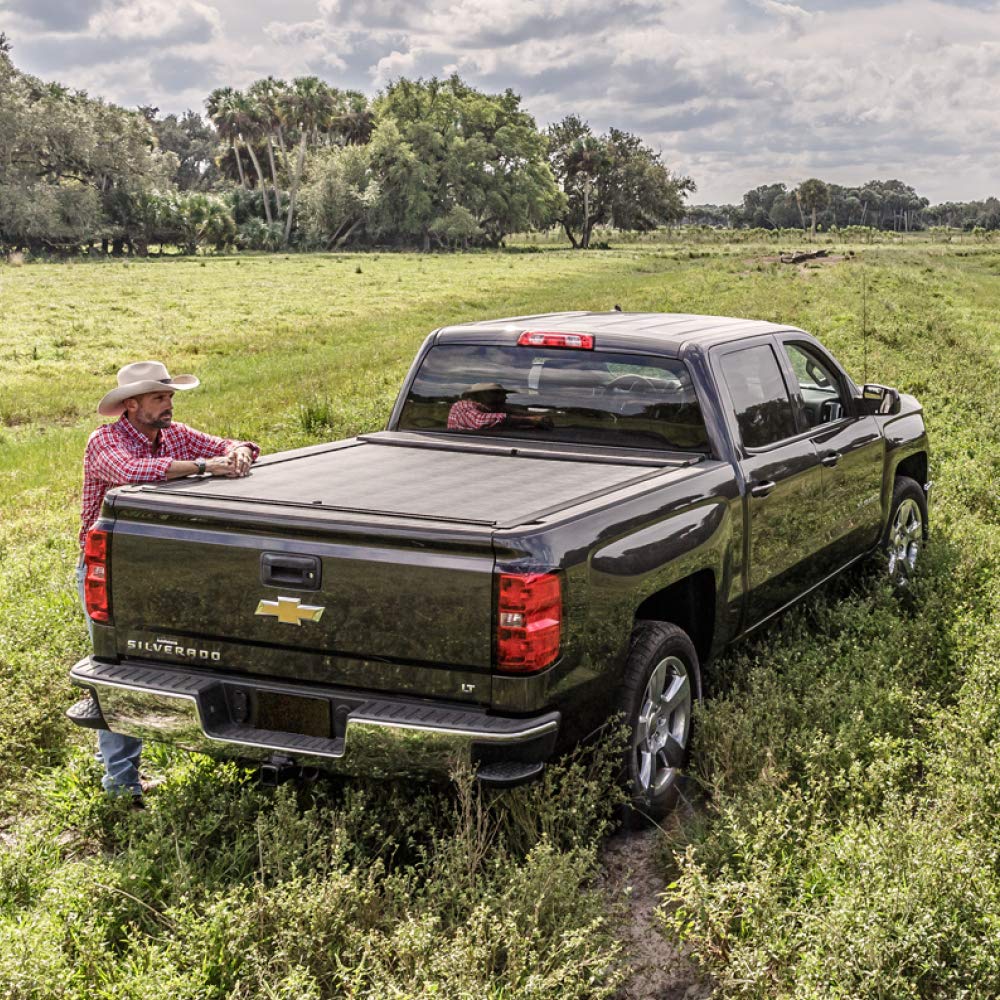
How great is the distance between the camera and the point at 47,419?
1739cm

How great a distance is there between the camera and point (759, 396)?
6062mm

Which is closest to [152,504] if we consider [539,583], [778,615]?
[539,583]

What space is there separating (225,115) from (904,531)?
4197 inches

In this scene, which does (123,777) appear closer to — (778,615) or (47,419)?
(778,615)

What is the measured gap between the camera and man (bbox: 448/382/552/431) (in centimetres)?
605

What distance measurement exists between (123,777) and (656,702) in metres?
2.22

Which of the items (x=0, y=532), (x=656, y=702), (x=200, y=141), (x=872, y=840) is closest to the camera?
(x=872, y=840)

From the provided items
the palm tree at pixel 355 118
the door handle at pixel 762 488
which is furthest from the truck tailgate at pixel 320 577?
the palm tree at pixel 355 118

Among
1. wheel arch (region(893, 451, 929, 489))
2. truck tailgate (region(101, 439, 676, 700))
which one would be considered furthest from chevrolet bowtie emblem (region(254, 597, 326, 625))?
wheel arch (region(893, 451, 929, 489))

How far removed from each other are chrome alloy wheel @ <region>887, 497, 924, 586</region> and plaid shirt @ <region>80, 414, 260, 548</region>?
13.9 ft

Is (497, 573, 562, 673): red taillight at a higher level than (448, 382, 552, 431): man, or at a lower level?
lower

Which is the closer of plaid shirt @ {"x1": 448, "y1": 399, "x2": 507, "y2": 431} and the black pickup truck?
the black pickup truck

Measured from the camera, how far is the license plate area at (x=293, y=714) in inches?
164

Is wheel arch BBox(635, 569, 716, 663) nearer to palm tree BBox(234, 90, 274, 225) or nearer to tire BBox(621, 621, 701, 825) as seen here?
tire BBox(621, 621, 701, 825)
